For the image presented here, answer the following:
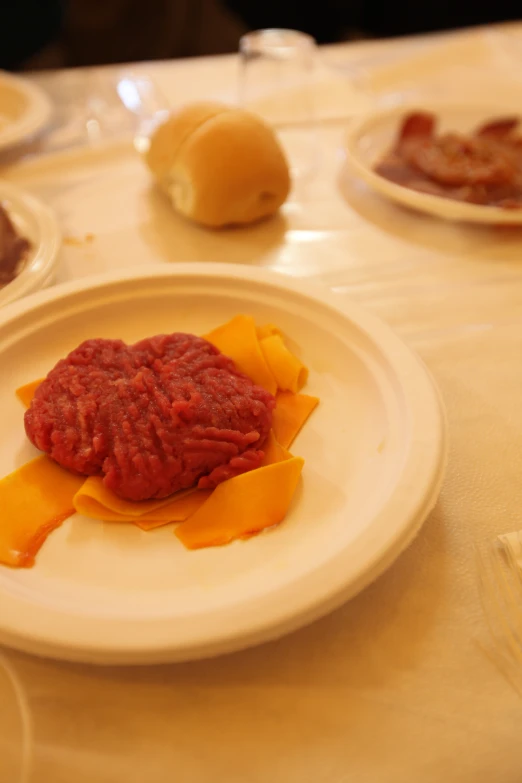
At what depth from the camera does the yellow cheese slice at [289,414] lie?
3.16 feet

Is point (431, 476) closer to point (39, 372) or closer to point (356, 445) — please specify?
point (356, 445)

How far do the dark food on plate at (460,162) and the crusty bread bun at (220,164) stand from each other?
362 mm

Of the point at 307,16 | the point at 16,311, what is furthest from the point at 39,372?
the point at 307,16

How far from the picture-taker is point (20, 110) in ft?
6.32

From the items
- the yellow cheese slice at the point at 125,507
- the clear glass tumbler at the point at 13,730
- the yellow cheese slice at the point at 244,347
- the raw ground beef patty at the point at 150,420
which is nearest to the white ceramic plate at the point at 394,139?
the yellow cheese slice at the point at 244,347

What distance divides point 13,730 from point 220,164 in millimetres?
1173

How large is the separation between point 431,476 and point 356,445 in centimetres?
17

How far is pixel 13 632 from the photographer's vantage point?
0.62 m

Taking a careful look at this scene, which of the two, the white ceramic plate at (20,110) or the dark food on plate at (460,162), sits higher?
the white ceramic plate at (20,110)

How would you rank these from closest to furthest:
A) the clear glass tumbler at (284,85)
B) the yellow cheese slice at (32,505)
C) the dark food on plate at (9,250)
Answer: the yellow cheese slice at (32,505) < the dark food on plate at (9,250) < the clear glass tumbler at (284,85)

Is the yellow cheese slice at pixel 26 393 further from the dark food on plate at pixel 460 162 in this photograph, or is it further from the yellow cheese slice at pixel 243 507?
the dark food on plate at pixel 460 162

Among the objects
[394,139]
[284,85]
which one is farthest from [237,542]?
[284,85]

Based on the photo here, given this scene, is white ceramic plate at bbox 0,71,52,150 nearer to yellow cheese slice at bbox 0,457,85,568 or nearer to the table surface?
the table surface

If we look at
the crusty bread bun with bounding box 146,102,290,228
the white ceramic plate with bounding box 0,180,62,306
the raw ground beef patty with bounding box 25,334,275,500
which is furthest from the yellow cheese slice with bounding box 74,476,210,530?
the crusty bread bun with bounding box 146,102,290,228
